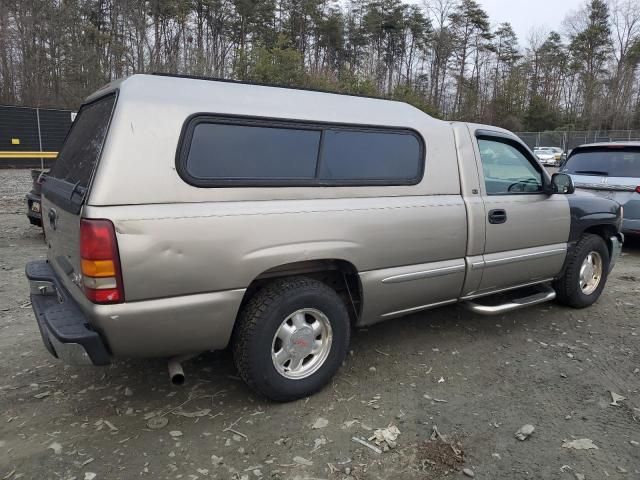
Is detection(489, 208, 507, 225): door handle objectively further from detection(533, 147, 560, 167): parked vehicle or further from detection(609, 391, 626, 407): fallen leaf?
detection(533, 147, 560, 167): parked vehicle

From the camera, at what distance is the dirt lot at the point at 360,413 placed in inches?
102

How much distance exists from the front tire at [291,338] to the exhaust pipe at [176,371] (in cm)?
34

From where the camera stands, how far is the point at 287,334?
308 centimetres

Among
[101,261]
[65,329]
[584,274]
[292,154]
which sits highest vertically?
[292,154]

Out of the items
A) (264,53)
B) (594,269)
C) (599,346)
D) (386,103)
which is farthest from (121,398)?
(264,53)

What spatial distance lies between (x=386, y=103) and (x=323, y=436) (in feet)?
7.79

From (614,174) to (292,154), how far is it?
6.60m

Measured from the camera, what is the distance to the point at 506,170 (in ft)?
14.0

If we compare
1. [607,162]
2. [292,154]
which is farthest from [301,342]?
[607,162]

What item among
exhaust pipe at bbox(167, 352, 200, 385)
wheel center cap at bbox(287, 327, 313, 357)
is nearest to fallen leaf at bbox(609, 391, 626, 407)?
wheel center cap at bbox(287, 327, 313, 357)

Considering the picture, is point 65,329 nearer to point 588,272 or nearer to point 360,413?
point 360,413

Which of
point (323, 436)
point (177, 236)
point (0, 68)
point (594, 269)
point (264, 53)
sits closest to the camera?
point (177, 236)

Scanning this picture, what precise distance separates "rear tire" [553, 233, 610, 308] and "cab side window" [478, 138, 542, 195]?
2.98 ft

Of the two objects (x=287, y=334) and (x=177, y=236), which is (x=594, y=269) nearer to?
(x=287, y=334)
